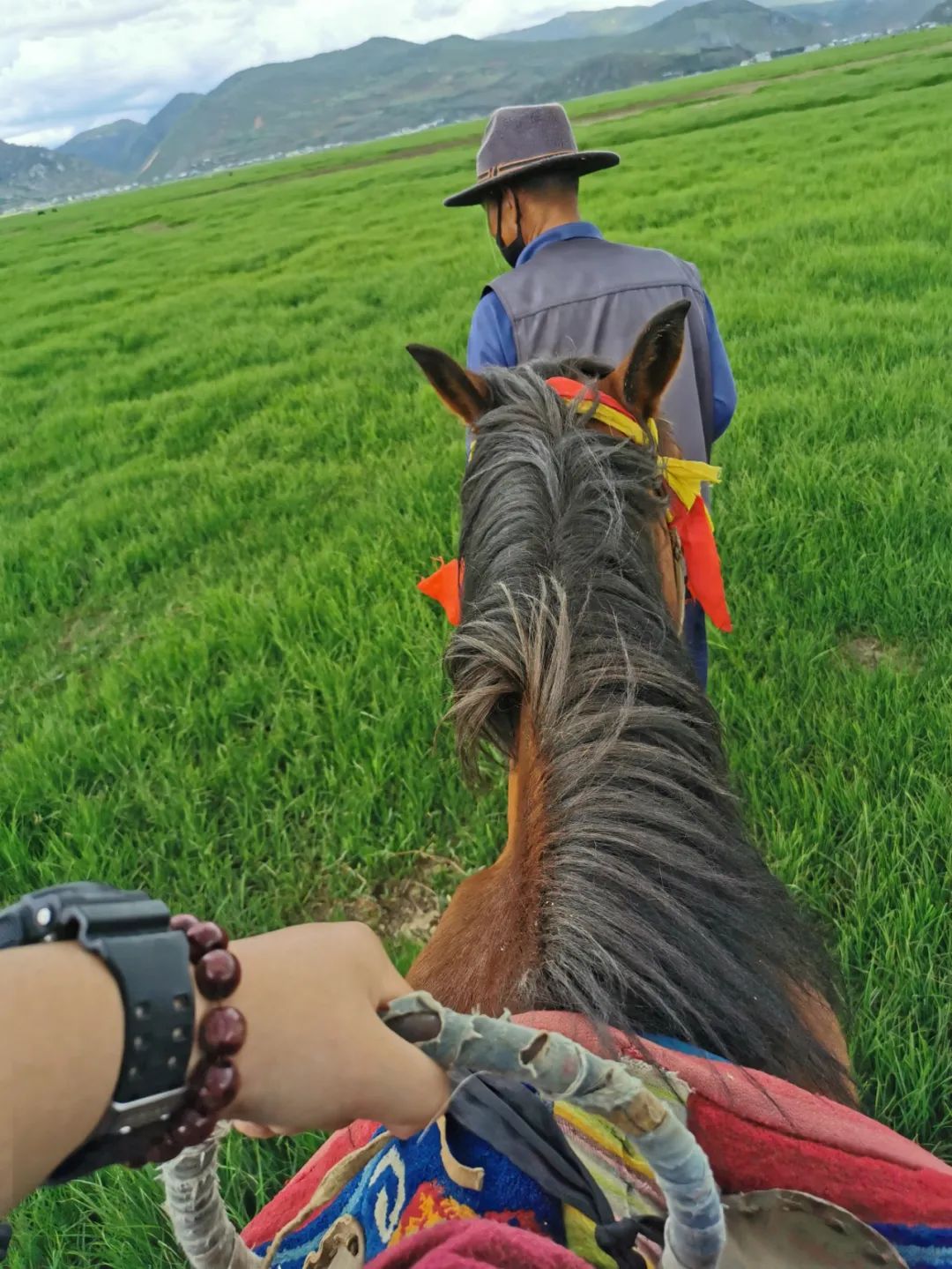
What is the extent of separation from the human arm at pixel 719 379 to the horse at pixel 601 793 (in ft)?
2.99

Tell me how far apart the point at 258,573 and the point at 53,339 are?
7692 millimetres

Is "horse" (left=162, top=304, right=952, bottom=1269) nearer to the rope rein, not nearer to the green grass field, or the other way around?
the rope rein

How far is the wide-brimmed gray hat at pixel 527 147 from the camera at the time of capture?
2.23 m

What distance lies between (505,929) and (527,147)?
2.12m

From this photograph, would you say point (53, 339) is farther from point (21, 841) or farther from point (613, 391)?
point (613, 391)

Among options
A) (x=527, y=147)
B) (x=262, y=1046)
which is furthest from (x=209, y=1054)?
(x=527, y=147)

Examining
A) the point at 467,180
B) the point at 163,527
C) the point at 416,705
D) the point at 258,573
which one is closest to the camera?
the point at 416,705

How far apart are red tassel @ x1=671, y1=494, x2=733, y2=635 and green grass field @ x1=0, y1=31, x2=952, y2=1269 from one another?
58cm

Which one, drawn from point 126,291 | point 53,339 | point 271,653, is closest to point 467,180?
point 126,291

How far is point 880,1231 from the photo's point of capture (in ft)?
2.60

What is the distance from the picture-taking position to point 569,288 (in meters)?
2.14

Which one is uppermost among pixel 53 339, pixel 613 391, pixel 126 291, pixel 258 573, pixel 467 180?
pixel 467 180

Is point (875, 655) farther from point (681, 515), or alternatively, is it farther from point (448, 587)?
point (448, 587)

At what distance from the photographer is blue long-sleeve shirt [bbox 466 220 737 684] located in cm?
221
